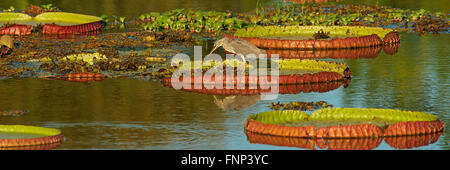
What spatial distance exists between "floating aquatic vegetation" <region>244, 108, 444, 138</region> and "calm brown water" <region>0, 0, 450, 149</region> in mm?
335

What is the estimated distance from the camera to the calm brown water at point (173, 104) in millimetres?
13828

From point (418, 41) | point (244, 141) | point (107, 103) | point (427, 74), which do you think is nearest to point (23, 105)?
point (107, 103)

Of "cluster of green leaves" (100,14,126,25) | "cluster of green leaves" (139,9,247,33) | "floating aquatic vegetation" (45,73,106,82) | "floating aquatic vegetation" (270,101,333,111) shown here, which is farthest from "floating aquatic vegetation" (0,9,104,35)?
"floating aquatic vegetation" (270,101,333,111)

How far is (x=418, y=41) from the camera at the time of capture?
25812 millimetres

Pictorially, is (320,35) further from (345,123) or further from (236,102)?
(345,123)

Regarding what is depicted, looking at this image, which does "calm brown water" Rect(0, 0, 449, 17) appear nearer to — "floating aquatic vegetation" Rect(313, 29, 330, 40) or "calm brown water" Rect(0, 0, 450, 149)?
"floating aquatic vegetation" Rect(313, 29, 330, 40)

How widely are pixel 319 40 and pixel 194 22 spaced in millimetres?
5973

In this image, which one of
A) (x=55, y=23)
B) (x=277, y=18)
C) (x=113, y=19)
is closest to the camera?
(x=55, y=23)

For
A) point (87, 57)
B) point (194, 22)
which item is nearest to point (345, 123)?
point (87, 57)

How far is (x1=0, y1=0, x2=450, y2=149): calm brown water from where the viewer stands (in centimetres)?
1383

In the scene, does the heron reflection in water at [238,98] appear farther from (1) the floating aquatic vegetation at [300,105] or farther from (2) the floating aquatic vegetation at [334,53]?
(2) the floating aquatic vegetation at [334,53]

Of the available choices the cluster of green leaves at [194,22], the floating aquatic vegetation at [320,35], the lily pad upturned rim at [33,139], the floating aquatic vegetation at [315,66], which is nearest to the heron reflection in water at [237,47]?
the floating aquatic vegetation at [315,66]

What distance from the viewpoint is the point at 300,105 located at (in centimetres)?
1614

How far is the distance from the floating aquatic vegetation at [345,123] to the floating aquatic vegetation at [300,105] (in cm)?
168
